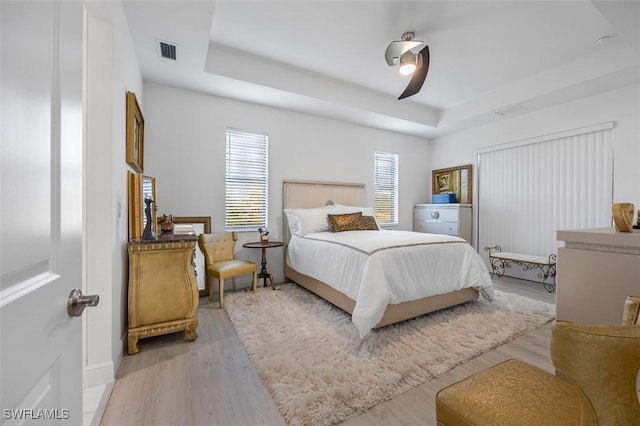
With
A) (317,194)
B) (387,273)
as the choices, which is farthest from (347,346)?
(317,194)

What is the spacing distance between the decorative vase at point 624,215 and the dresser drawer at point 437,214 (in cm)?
334

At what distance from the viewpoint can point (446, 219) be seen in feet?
16.3

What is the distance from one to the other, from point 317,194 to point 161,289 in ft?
8.97

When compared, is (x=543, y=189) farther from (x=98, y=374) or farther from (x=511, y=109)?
(x=98, y=374)

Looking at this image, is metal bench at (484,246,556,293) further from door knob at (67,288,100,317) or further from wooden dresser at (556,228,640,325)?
door knob at (67,288,100,317)

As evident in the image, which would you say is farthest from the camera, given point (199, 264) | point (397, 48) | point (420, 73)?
point (199, 264)

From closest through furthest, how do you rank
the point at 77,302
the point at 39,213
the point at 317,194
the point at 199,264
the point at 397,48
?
the point at 39,213 → the point at 77,302 → the point at 397,48 → the point at 199,264 → the point at 317,194

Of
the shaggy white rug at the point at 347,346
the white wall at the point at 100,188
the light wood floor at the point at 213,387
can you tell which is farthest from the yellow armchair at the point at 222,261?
the white wall at the point at 100,188

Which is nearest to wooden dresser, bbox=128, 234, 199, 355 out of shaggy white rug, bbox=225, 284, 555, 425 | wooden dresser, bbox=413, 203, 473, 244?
shaggy white rug, bbox=225, 284, 555, 425

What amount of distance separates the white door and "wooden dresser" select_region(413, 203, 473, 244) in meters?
5.05

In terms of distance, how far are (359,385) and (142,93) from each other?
3.80 metres

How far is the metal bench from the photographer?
149 inches

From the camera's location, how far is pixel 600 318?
1.43 meters

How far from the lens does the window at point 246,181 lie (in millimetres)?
3873
